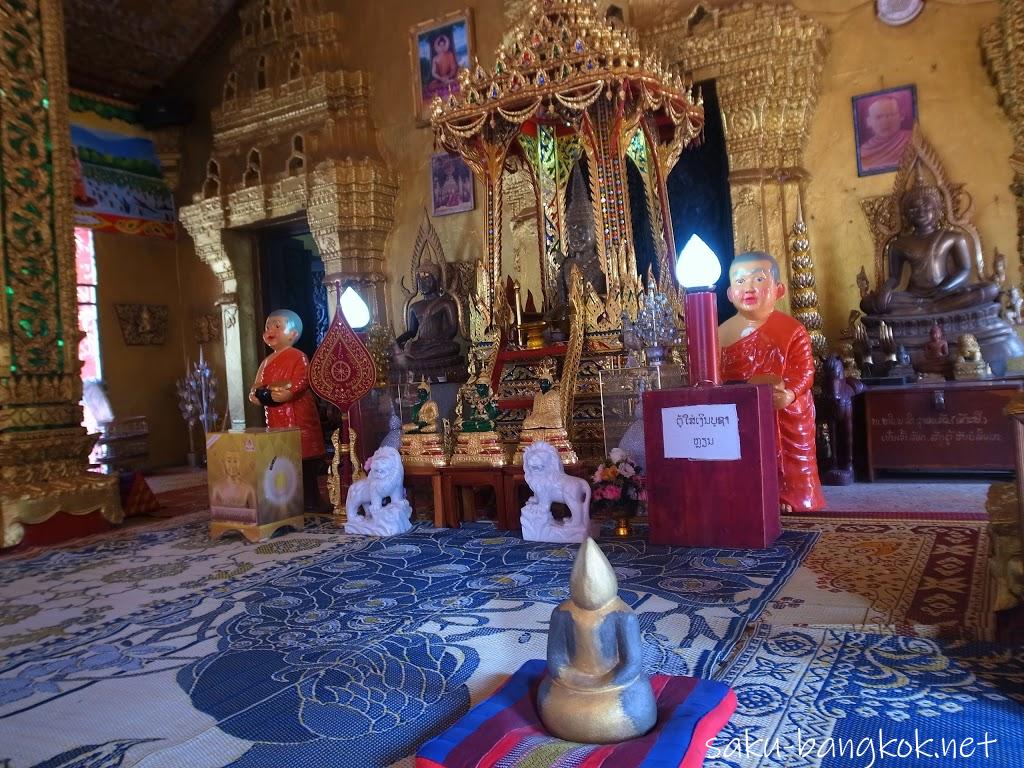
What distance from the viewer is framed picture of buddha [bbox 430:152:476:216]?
25.0 ft

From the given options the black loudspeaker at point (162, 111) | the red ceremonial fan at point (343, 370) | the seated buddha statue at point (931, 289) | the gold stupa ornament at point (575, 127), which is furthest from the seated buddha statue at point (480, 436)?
the black loudspeaker at point (162, 111)

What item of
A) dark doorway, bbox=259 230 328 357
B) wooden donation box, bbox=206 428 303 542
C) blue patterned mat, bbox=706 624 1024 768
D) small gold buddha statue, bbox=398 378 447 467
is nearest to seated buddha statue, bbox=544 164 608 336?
small gold buddha statue, bbox=398 378 447 467

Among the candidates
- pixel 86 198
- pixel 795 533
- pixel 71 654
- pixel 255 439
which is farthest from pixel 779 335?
pixel 86 198

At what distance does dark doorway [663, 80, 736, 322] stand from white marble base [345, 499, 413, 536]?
11.3 ft

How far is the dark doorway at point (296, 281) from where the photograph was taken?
9164mm

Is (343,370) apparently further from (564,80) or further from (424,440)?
(564,80)

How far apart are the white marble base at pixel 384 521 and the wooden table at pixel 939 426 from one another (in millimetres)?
2993

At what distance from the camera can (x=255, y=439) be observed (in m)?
4.01

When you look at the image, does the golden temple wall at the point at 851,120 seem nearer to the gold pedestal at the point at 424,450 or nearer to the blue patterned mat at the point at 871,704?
the gold pedestal at the point at 424,450

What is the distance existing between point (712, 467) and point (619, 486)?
0.57 metres

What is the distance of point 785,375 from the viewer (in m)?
3.85

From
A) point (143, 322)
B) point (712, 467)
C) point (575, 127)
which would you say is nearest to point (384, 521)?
point (712, 467)

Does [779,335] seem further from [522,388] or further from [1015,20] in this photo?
[1015,20]

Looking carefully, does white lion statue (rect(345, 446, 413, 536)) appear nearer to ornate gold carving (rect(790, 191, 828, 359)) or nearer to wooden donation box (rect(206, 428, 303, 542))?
wooden donation box (rect(206, 428, 303, 542))
